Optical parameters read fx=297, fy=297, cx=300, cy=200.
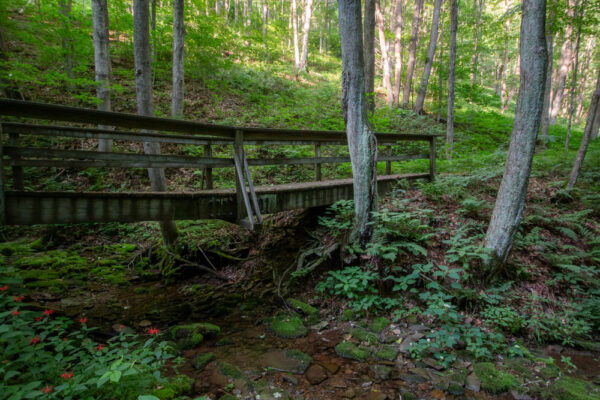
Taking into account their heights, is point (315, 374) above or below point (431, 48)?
below

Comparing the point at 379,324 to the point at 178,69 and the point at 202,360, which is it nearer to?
the point at 202,360

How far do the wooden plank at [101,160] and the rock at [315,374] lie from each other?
120 inches

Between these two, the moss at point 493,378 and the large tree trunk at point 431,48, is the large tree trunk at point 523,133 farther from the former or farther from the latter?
the large tree trunk at point 431,48

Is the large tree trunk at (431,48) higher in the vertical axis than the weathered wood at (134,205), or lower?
higher

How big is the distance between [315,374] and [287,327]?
997 mm

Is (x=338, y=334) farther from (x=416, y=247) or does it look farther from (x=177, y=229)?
(x=177, y=229)

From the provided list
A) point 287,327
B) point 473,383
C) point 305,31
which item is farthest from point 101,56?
point 305,31

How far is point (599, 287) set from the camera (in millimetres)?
4473

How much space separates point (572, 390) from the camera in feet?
9.75

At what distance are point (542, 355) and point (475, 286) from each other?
1.11 meters

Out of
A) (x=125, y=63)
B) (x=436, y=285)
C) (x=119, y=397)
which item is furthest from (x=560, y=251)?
(x=125, y=63)

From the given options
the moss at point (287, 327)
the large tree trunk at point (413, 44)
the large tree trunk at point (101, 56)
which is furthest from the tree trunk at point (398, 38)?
the moss at point (287, 327)

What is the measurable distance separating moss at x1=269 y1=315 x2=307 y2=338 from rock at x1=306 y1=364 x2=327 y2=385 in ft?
2.27

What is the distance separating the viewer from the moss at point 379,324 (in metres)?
4.13
